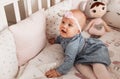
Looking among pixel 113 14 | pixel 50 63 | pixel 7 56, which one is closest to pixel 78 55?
pixel 50 63

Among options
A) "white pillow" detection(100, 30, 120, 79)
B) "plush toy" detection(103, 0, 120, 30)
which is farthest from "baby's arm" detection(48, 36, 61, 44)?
"plush toy" detection(103, 0, 120, 30)

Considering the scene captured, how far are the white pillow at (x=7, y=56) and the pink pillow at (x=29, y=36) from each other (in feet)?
0.15

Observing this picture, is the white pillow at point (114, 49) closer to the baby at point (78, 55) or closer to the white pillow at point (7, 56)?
the baby at point (78, 55)

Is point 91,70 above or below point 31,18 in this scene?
below

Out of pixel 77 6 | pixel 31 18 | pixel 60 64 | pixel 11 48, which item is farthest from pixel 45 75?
pixel 77 6

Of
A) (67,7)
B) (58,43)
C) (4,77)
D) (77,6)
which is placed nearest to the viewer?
(4,77)

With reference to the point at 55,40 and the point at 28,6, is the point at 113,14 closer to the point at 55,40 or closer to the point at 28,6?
the point at 55,40

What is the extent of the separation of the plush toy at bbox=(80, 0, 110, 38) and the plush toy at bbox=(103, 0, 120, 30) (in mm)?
66

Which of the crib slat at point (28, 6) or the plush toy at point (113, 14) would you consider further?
the plush toy at point (113, 14)

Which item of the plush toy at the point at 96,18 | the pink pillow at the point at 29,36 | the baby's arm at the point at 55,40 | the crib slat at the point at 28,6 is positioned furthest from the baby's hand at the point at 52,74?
the plush toy at the point at 96,18

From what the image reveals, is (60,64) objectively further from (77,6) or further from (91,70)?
(77,6)

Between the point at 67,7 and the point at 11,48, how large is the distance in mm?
592

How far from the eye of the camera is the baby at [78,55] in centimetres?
95

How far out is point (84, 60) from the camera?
1.00 metres
